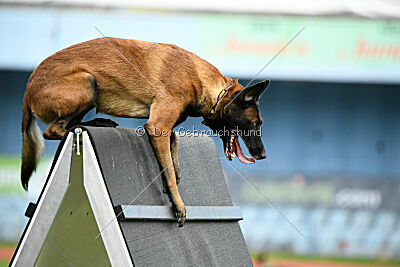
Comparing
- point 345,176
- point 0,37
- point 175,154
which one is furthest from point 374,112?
point 175,154

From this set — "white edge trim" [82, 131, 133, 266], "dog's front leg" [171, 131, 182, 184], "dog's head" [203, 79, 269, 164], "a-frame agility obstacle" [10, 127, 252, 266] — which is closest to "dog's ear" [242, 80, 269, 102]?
"dog's head" [203, 79, 269, 164]

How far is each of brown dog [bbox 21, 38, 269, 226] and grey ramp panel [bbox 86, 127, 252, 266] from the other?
116 mm

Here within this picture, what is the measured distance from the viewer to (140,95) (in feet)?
9.28

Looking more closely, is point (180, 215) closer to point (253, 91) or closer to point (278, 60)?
point (253, 91)

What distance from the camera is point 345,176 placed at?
12078 millimetres

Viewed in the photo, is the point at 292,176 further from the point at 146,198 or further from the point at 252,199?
the point at 146,198

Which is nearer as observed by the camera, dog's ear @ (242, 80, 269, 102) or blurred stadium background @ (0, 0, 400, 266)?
dog's ear @ (242, 80, 269, 102)

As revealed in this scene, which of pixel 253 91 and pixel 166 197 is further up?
pixel 253 91

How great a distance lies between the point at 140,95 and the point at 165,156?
301 millimetres

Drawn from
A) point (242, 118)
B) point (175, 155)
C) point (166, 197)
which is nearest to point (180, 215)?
point (166, 197)

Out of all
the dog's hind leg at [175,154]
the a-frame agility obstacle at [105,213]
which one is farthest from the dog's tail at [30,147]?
the dog's hind leg at [175,154]

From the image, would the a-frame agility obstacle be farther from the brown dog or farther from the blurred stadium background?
the blurred stadium background

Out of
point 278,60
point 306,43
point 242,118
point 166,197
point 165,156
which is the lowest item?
point 278,60

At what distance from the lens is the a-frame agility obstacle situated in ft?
8.21
